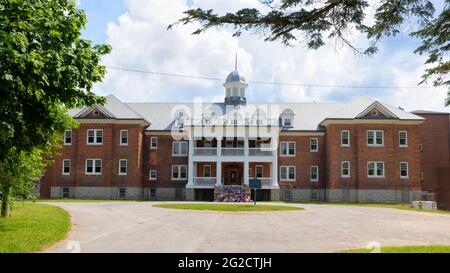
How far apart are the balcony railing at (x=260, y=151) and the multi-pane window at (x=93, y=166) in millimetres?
15591

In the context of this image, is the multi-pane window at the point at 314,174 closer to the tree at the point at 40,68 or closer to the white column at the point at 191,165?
the white column at the point at 191,165

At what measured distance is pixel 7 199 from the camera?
63.2 ft

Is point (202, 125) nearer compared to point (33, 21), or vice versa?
point (33, 21)

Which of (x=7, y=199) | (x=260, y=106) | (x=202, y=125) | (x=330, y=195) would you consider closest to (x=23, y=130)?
(x=7, y=199)

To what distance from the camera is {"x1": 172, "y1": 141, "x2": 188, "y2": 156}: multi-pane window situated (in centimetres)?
4981

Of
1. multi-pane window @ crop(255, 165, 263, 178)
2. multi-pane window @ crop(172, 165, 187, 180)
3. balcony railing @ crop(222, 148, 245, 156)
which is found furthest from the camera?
multi-pane window @ crop(255, 165, 263, 178)

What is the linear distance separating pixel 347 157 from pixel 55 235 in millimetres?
36427

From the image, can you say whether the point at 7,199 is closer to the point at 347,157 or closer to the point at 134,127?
the point at 134,127

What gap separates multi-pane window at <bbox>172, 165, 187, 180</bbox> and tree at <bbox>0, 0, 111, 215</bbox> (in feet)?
108

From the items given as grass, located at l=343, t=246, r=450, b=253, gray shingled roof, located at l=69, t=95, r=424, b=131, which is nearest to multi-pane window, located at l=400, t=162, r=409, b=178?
gray shingled roof, located at l=69, t=95, r=424, b=131

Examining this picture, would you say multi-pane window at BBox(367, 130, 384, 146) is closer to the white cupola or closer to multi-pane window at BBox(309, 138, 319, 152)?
multi-pane window at BBox(309, 138, 319, 152)

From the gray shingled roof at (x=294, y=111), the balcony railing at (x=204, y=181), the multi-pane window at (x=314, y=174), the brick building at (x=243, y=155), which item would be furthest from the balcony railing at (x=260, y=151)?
the multi-pane window at (x=314, y=174)

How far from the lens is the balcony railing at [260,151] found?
4662 cm
